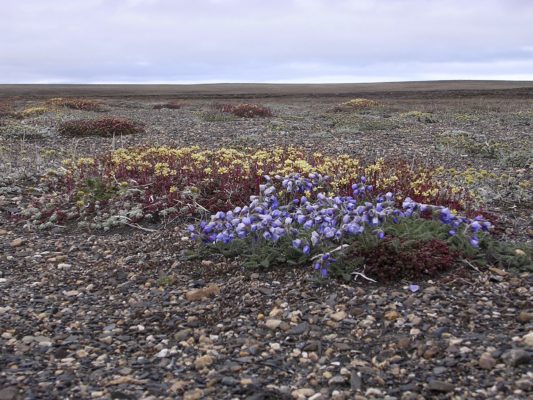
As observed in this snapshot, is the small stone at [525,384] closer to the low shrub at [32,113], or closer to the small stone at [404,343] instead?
the small stone at [404,343]

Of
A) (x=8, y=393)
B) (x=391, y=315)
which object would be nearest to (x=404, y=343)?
(x=391, y=315)

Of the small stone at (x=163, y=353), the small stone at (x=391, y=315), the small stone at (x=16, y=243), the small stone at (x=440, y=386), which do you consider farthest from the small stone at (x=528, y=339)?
the small stone at (x=16, y=243)

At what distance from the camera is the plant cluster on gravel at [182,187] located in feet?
23.1

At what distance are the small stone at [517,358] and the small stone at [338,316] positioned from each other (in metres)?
1.21

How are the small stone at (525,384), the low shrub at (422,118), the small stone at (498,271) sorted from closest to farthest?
the small stone at (525,384) → the small stone at (498,271) → the low shrub at (422,118)

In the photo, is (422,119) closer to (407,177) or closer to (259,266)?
(407,177)

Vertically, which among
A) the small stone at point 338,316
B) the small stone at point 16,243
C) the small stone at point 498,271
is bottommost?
the small stone at point 16,243

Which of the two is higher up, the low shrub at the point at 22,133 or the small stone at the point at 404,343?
the low shrub at the point at 22,133

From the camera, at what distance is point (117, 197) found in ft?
25.6

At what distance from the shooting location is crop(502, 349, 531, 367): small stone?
3.39 meters

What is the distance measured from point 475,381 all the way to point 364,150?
9.64m

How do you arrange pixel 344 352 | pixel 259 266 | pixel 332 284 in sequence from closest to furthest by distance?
pixel 344 352, pixel 332 284, pixel 259 266

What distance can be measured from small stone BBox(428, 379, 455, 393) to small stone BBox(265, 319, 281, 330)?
1.30m

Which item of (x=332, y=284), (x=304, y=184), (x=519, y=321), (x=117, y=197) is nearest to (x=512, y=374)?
(x=519, y=321)
